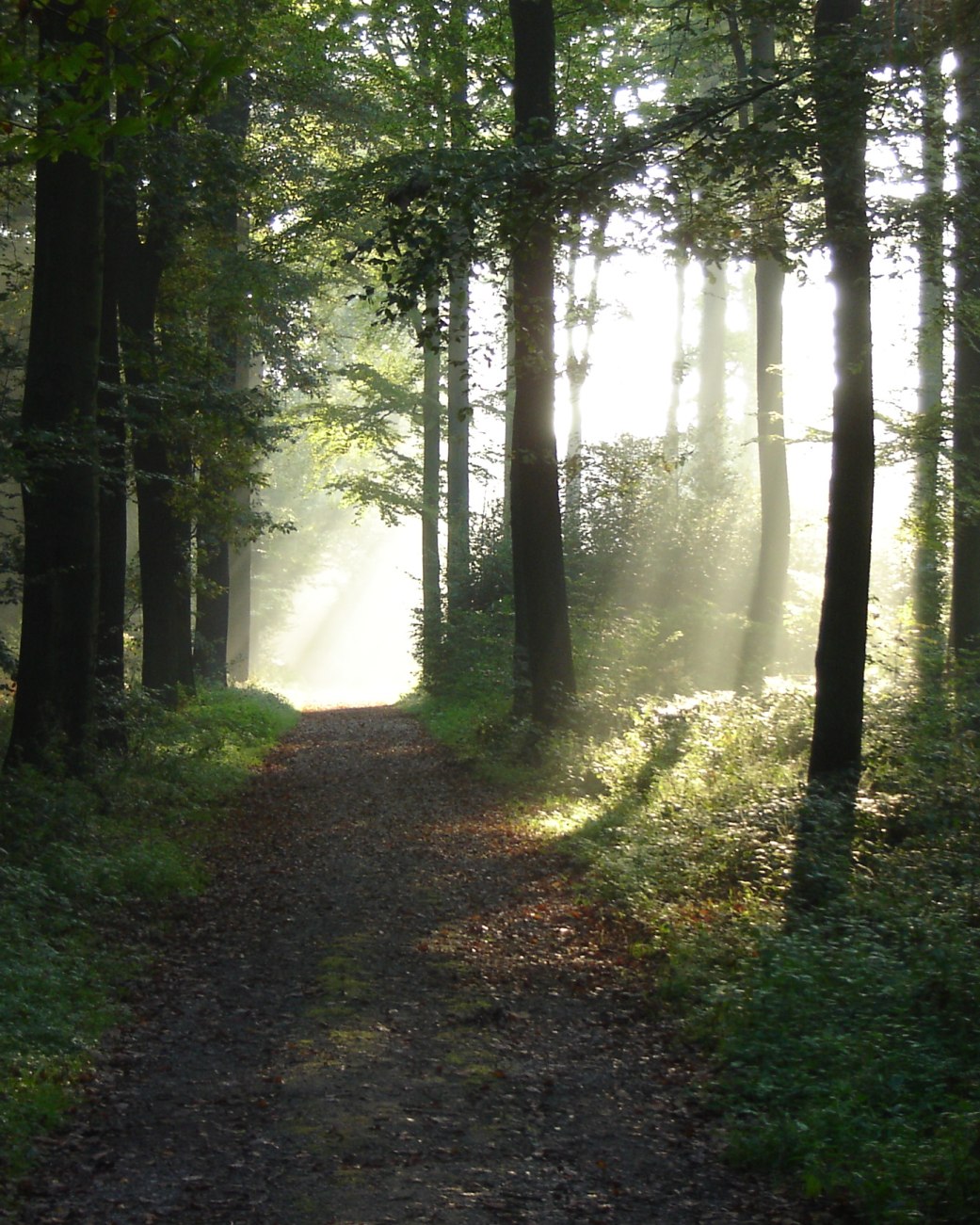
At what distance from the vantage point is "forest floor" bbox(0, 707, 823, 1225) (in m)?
4.73

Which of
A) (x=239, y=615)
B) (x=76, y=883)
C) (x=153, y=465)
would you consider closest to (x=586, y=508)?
(x=153, y=465)

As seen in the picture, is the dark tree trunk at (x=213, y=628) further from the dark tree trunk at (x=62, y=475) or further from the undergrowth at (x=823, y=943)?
the undergrowth at (x=823, y=943)

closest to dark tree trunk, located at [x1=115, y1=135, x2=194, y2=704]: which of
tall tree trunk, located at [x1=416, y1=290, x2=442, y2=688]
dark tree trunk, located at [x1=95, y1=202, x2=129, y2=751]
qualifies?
dark tree trunk, located at [x1=95, y1=202, x2=129, y2=751]

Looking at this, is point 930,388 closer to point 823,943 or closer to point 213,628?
point 823,943

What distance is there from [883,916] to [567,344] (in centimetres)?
2512

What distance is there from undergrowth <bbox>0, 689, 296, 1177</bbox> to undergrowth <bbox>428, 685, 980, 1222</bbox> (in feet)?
10.8

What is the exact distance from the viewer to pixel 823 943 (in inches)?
276

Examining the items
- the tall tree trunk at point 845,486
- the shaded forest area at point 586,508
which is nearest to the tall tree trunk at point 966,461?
the shaded forest area at point 586,508

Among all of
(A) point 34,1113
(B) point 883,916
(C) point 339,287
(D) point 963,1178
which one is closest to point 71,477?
(A) point 34,1113

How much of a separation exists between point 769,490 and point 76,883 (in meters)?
16.9

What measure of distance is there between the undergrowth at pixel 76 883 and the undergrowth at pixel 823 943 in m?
3.29

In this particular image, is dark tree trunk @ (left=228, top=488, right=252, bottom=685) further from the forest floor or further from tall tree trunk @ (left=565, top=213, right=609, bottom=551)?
the forest floor

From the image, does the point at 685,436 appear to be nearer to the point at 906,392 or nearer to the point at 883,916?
the point at 906,392

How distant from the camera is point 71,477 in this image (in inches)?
456
